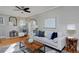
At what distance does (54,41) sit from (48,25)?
372 millimetres

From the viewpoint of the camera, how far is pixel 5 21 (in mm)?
1944

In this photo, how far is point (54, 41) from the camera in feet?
6.52

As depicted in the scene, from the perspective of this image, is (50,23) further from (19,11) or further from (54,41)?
(19,11)

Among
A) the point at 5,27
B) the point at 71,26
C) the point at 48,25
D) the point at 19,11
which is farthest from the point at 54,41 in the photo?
the point at 5,27

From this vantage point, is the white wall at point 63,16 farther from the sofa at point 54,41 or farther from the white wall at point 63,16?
the sofa at point 54,41

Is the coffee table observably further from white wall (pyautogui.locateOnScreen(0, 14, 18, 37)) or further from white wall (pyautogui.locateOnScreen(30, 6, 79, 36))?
white wall (pyautogui.locateOnScreen(0, 14, 18, 37))

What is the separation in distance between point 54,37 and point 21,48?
29.9 inches

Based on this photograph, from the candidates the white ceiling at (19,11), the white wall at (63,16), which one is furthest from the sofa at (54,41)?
the white ceiling at (19,11)

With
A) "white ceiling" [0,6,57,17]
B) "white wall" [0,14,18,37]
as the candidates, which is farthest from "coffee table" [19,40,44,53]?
"white ceiling" [0,6,57,17]

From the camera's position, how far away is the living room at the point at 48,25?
191 cm
